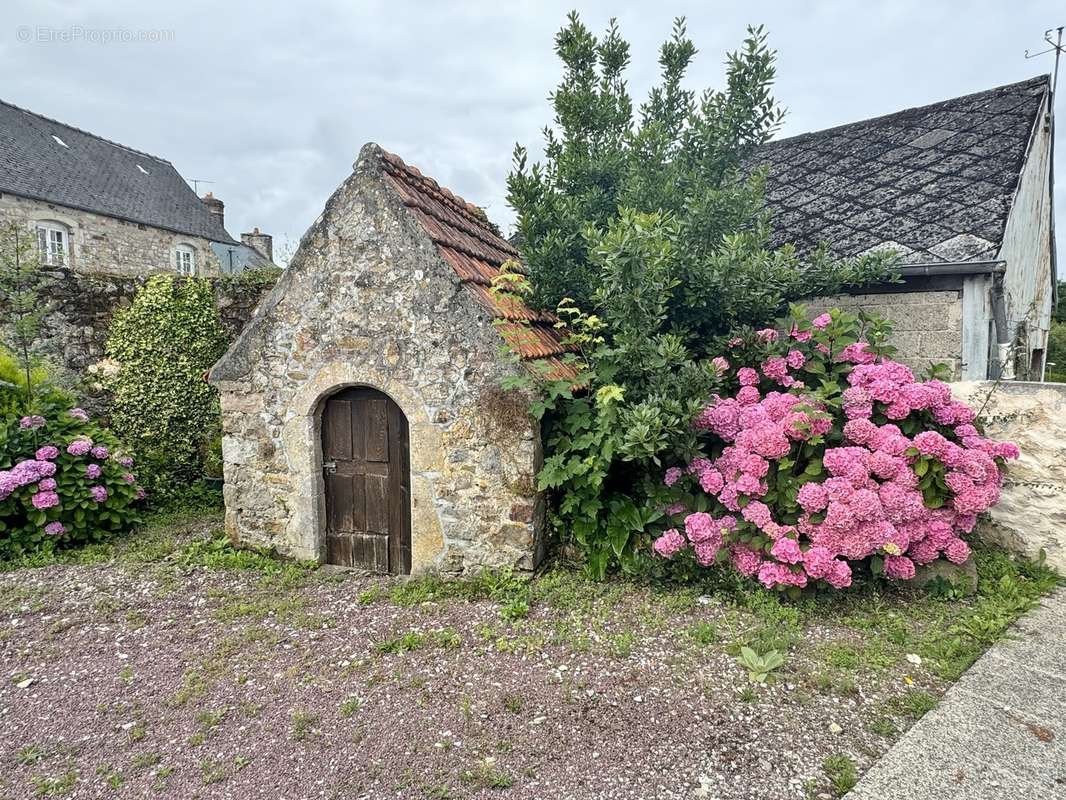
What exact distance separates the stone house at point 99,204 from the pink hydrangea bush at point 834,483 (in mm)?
14048

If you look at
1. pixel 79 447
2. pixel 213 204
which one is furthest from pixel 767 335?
pixel 213 204

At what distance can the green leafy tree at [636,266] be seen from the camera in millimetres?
4059

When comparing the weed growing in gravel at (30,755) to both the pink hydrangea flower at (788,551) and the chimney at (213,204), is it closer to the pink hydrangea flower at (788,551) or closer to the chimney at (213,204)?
the pink hydrangea flower at (788,551)

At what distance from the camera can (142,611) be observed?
4.24 metres

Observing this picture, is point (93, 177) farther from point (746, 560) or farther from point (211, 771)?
point (746, 560)

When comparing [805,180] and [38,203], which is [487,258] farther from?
[38,203]

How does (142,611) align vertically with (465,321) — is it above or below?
below

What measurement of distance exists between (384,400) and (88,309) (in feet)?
15.0

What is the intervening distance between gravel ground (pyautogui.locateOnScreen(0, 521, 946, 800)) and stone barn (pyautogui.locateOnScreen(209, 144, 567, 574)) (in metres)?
0.70

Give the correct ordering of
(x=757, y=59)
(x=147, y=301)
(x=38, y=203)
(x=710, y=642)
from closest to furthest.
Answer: (x=710, y=642), (x=757, y=59), (x=147, y=301), (x=38, y=203)

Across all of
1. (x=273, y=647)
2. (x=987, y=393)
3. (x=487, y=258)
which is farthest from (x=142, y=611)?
(x=987, y=393)

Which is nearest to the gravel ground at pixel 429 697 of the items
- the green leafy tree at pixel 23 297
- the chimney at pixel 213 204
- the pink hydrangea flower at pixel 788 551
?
the pink hydrangea flower at pixel 788 551

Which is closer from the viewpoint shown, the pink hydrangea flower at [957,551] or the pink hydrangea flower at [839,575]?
the pink hydrangea flower at [839,575]

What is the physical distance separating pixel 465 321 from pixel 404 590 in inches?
85.3
